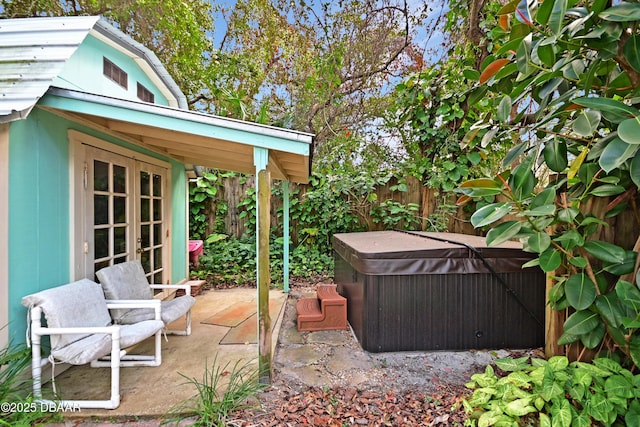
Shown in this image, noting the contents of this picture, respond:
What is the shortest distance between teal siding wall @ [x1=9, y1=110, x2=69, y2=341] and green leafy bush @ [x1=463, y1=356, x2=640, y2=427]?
10.5 feet

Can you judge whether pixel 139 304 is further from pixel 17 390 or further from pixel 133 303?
pixel 17 390

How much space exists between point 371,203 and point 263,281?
393 centimetres

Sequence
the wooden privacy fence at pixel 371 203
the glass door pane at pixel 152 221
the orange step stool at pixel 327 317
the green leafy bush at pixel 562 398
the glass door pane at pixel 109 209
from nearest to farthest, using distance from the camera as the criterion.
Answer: the green leafy bush at pixel 562 398 < the glass door pane at pixel 109 209 < the orange step stool at pixel 327 317 < the glass door pane at pixel 152 221 < the wooden privacy fence at pixel 371 203

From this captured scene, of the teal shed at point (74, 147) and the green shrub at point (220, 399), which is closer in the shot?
the green shrub at point (220, 399)

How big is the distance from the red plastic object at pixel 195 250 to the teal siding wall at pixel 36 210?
9.58 ft

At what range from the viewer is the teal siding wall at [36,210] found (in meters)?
2.13

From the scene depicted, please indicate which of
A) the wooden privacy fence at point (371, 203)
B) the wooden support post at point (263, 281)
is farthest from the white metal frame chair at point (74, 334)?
the wooden privacy fence at point (371, 203)

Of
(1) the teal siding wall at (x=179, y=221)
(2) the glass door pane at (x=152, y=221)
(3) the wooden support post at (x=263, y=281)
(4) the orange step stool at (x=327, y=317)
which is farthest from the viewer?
(1) the teal siding wall at (x=179, y=221)

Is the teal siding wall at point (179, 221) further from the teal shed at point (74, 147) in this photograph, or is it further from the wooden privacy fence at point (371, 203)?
the wooden privacy fence at point (371, 203)

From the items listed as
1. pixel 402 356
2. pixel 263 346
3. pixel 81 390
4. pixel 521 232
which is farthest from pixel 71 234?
pixel 521 232

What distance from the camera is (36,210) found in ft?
7.53

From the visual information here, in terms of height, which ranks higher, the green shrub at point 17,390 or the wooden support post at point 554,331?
the wooden support post at point 554,331

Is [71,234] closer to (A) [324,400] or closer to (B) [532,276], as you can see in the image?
(A) [324,400]

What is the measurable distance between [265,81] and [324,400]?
25.8ft
